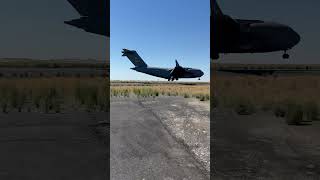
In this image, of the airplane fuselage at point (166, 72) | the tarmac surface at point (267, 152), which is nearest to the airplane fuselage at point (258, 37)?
the tarmac surface at point (267, 152)

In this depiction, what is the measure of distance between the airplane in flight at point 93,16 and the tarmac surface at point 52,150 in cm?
222

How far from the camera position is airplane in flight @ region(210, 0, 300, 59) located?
8898 mm

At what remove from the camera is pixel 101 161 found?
669 cm

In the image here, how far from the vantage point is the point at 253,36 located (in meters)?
9.65

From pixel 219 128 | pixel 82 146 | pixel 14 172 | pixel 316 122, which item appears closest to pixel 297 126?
pixel 316 122

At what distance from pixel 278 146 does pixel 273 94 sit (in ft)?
Answer: 25.2

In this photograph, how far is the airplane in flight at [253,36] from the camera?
29.2 ft

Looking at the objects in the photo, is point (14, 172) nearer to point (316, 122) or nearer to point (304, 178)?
point (304, 178)

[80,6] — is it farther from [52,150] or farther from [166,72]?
[166,72]

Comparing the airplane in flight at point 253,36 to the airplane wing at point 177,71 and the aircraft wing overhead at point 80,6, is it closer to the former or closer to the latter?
the aircraft wing overhead at point 80,6

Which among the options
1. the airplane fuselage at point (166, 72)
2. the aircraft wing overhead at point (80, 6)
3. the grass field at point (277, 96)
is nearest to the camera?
the aircraft wing overhead at point (80, 6)

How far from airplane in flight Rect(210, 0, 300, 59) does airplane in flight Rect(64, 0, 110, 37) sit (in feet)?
8.92

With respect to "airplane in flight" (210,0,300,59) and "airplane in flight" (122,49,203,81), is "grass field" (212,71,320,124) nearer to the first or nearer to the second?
"airplane in flight" (210,0,300,59)

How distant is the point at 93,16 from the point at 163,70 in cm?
4916
